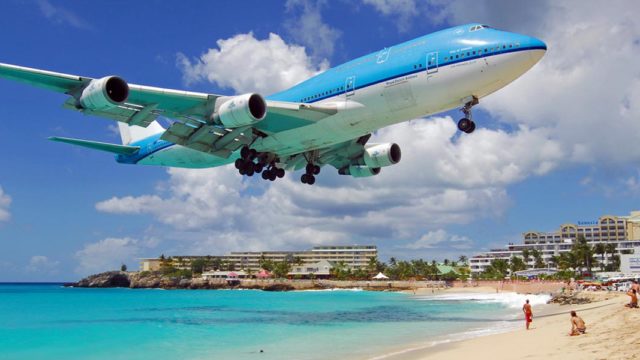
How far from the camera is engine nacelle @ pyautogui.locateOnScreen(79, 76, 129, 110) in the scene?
25.3 meters

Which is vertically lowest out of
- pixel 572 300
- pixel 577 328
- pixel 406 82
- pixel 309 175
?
pixel 572 300

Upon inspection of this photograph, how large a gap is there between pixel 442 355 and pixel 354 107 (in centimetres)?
1302

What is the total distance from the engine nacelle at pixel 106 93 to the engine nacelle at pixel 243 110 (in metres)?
4.74

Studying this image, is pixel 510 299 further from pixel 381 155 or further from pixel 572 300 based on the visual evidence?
pixel 381 155

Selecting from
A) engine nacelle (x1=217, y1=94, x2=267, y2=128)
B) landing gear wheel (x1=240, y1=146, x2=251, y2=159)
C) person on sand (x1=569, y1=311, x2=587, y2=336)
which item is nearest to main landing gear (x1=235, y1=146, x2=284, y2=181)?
landing gear wheel (x1=240, y1=146, x2=251, y2=159)

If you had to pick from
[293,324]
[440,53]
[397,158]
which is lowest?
[293,324]

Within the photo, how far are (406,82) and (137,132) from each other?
83.6 ft

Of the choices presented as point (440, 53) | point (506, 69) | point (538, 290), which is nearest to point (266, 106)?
point (440, 53)

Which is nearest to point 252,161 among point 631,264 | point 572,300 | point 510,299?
point 572,300

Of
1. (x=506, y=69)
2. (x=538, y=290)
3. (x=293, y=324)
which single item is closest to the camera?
(x=506, y=69)

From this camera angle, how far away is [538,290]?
110 metres

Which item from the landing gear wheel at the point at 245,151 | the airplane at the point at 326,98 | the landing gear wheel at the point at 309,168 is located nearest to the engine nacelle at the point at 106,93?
the airplane at the point at 326,98

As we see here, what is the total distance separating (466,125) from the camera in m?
27.0

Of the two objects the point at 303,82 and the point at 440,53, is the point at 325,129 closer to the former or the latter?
the point at 303,82
